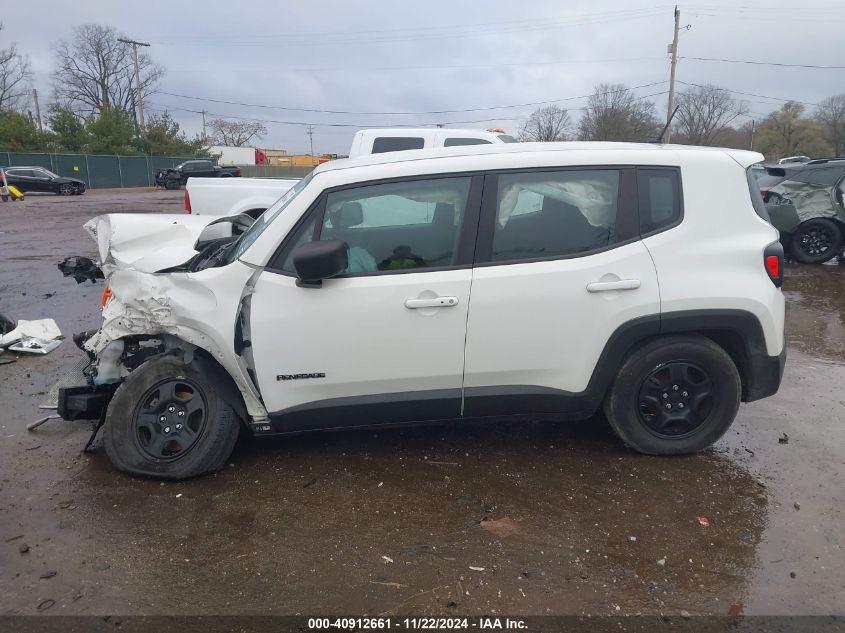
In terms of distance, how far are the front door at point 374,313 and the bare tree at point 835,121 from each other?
6671cm

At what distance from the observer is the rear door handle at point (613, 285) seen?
330 centimetres

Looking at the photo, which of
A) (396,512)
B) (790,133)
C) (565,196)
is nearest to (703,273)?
(565,196)

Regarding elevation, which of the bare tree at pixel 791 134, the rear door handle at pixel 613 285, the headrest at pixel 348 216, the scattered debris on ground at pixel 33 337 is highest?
the bare tree at pixel 791 134

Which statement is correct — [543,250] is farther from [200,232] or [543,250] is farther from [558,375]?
[200,232]

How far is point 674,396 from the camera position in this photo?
11.7 ft

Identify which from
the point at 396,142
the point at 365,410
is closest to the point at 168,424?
the point at 365,410

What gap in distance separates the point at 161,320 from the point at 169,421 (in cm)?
60

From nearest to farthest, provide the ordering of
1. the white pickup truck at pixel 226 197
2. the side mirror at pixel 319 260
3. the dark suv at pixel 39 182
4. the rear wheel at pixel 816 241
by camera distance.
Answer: the side mirror at pixel 319 260, the white pickup truck at pixel 226 197, the rear wheel at pixel 816 241, the dark suv at pixel 39 182

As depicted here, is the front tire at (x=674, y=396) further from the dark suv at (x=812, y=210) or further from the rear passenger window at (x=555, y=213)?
the dark suv at (x=812, y=210)

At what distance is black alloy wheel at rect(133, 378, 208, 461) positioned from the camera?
11.3 ft

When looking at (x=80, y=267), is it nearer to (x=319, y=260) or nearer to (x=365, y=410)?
(x=319, y=260)

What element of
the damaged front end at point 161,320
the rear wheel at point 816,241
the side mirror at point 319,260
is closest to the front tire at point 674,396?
the side mirror at point 319,260

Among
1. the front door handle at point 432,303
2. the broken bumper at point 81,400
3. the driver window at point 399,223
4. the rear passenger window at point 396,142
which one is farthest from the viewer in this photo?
the rear passenger window at point 396,142

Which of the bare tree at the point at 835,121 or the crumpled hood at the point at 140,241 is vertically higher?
the bare tree at the point at 835,121
